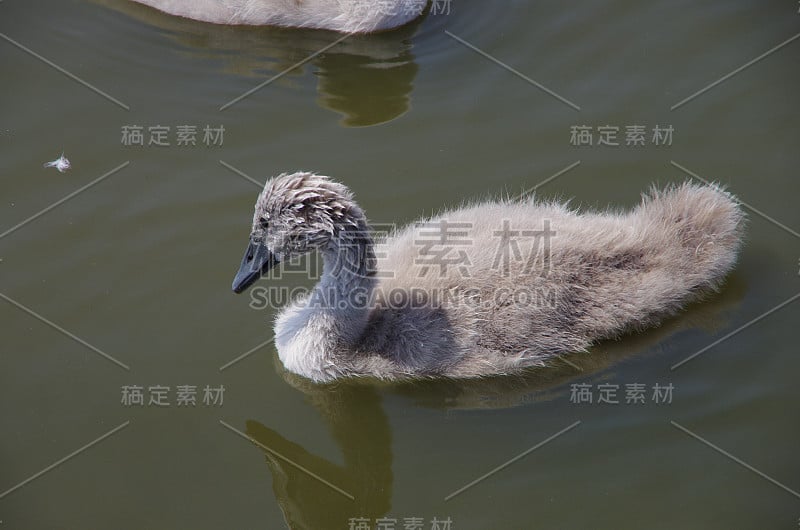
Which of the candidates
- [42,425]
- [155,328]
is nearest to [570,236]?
[155,328]

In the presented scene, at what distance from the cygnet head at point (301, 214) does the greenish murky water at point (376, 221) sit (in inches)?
40.5

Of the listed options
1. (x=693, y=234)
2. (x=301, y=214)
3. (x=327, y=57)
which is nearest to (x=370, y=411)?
(x=301, y=214)

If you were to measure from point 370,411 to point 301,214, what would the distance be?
1.43 metres

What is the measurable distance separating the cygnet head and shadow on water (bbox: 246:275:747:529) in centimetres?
105

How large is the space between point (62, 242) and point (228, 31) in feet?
8.90

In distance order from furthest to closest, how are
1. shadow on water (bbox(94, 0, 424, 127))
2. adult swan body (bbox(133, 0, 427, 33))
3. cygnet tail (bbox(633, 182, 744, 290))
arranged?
adult swan body (bbox(133, 0, 427, 33))
shadow on water (bbox(94, 0, 424, 127))
cygnet tail (bbox(633, 182, 744, 290))

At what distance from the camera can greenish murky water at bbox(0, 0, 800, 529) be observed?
19.6 feet

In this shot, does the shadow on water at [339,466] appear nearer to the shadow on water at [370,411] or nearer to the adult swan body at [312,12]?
the shadow on water at [370,411]

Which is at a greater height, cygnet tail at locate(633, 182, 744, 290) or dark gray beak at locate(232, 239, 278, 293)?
cygnet tail at locate(633, 182, 744, 290)

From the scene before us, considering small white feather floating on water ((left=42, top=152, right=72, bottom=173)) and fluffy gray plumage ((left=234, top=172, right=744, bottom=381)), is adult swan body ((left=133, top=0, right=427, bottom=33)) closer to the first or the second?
small white feather floating on water ((left=42, top=152, right=72, bottom=173))

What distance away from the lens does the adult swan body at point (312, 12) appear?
8.62 m

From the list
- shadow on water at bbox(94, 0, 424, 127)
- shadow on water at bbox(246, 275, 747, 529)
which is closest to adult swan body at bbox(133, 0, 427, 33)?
shadow on water at bbox(94, 0, 424, 127)
